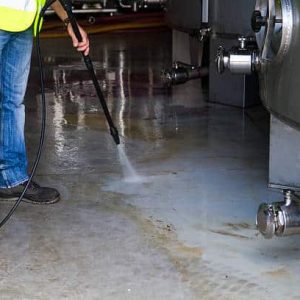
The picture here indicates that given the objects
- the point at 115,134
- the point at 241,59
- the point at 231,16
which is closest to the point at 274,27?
the point at 241,59

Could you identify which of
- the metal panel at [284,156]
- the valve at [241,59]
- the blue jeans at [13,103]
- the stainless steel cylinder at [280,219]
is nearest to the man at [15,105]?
the blue jeans at [13,103]

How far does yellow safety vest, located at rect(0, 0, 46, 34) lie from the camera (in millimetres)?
2592

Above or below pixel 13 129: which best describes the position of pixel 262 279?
below

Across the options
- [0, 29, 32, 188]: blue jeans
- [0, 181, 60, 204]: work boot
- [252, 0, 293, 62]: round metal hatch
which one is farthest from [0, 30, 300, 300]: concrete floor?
[252, 0, 293, 62]: round metal hatch

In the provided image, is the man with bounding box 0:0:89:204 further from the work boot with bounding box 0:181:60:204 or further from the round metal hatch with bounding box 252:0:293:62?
the round metal hatch with bounding box 252:0:293:62

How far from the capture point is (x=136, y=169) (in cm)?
347

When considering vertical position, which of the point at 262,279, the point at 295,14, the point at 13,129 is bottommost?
the point at 262,279

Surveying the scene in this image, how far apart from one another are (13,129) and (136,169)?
70 centimetres

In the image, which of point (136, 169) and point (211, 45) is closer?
point (136, 169)

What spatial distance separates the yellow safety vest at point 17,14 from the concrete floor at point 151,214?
746 millimetres

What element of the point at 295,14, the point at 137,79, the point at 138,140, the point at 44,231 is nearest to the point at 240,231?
the point at 44,231

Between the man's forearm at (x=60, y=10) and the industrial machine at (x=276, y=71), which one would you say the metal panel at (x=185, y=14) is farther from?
the man's forearm at (x=60, y=10)

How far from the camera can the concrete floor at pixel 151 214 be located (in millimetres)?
2297

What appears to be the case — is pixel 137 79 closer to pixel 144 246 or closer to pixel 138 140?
pixel 138 140
